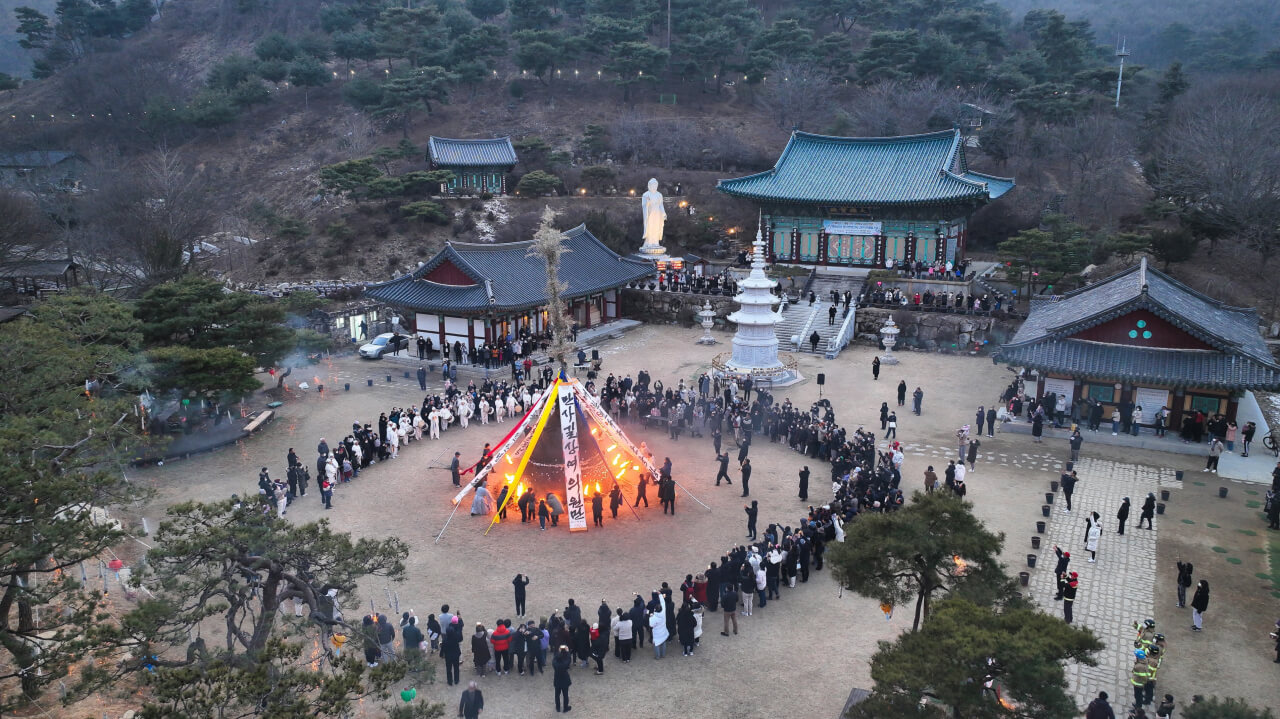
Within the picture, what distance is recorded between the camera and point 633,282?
4581cm

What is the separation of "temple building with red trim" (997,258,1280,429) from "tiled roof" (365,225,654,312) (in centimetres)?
1931

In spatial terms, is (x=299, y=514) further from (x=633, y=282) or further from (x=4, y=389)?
(x=633, y=282)

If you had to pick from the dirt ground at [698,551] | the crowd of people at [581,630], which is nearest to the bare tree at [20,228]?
the dirt ground at [698,551]

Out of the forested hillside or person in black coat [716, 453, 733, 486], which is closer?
person in black coat [716, 453, 733, 486]

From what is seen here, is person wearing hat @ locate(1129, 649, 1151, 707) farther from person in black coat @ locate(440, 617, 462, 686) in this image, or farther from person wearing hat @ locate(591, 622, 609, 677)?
person in black coat @ locate(440, 617, 462, 686)

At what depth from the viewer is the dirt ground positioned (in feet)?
49.3

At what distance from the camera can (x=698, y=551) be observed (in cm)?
2012

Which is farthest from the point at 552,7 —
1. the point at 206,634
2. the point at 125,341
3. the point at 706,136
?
the point at 206,634

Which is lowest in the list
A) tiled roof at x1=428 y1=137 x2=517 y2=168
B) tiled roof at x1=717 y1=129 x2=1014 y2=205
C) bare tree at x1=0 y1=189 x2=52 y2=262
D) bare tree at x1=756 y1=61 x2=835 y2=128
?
bare tree at x1=0 y1=189 x2=52 y2=262

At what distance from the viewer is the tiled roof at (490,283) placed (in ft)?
123

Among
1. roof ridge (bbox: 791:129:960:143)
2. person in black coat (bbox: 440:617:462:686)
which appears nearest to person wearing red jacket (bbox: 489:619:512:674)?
person in black coat (bbox: 440:617:462:686)

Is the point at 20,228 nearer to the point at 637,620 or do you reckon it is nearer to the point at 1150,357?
the point at 637,620

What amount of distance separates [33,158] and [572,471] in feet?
208

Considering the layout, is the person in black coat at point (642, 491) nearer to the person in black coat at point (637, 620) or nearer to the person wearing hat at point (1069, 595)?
the person in black coat at point (637, 620)
